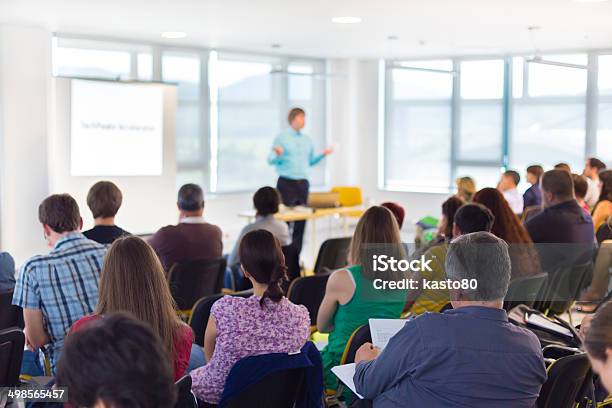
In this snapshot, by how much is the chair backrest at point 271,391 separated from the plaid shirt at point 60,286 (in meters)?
1.04

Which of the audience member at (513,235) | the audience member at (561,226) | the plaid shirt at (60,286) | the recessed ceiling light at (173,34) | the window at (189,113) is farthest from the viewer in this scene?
the window at (189,113)

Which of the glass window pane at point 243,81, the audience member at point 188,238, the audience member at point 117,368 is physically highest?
the glass window pane at point 243,81

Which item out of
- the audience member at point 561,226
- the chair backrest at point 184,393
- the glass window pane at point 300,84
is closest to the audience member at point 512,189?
the audience member at point 561,226

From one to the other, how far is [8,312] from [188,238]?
5.09 ft

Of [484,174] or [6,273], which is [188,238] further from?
[484,174]

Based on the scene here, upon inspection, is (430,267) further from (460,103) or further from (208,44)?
(460,103)

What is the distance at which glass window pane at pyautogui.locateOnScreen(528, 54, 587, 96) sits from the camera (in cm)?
1117

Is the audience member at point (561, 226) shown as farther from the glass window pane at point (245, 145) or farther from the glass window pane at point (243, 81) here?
the glass window pane at point (245, 145)

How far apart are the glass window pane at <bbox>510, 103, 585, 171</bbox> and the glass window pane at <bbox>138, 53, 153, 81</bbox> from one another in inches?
211

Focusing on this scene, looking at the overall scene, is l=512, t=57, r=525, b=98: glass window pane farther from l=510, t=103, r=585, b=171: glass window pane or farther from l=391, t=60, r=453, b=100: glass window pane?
l=391, t=60, r=453, b=100: glass window pane

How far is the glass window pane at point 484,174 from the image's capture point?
39.6 ft

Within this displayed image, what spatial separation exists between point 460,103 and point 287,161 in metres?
3.60

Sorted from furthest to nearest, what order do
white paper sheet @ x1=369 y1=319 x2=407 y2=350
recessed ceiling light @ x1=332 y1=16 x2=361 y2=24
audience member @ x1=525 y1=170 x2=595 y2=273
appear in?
recessed ceiling light @ x1=332 y1=16 x2=361 y2=24, audience member @ x1=525 y1=170 x2=595 y2=273, white paper sheet @ x1=369 y1=319 x2=407 y2=350


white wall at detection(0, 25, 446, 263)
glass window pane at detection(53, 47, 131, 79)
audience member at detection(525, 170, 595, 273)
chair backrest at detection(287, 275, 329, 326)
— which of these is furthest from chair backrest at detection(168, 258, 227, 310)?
glass window pane at detection(53, 47, 131, 79)
